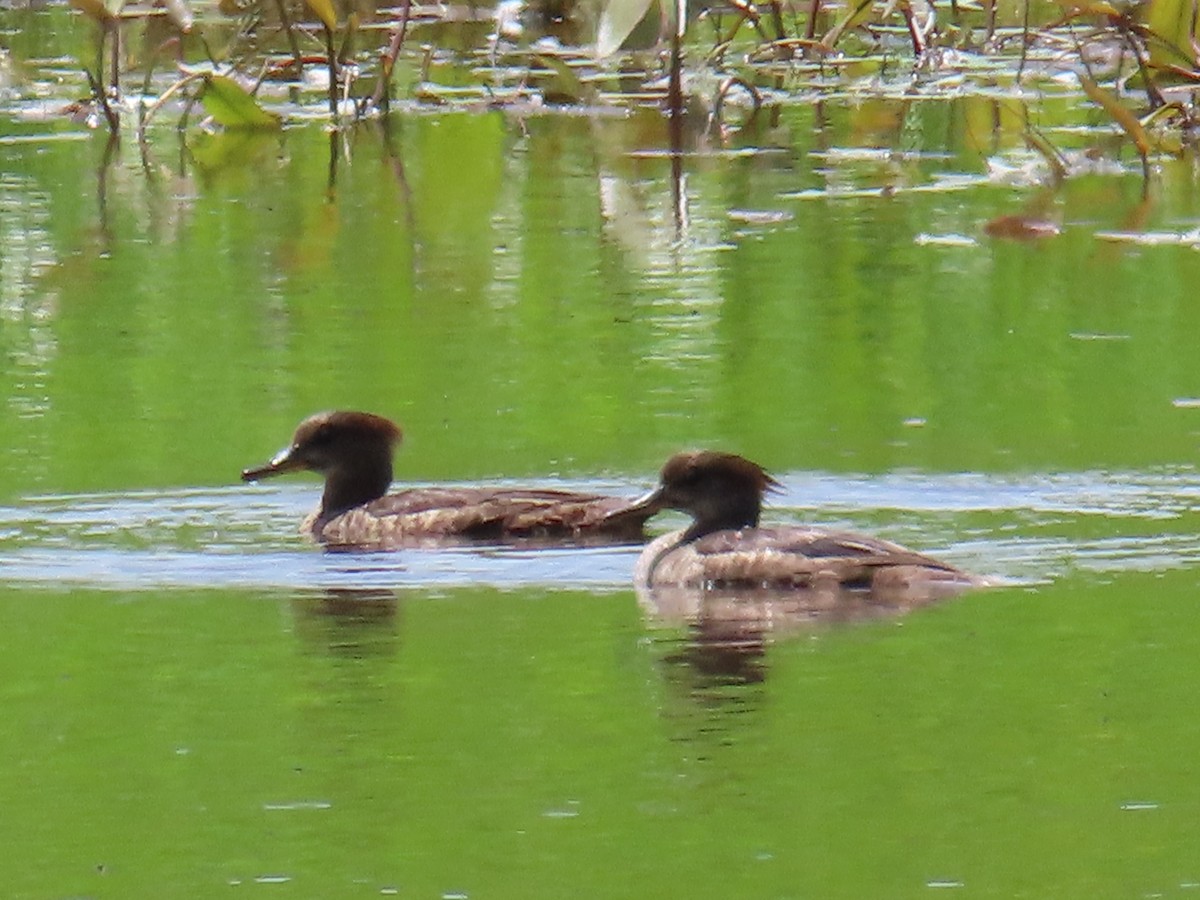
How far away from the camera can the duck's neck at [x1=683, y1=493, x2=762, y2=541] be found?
9203 millimetres

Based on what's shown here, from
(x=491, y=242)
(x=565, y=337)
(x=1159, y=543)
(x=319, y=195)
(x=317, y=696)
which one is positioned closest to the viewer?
(x=317, y=696)

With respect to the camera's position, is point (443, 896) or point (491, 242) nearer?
point (443, 896)

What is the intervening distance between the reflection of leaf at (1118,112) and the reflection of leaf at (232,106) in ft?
16.9

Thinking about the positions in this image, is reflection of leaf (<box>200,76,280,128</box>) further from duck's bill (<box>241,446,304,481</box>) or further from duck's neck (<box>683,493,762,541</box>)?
duck's neck (<box>683,493,762,541</box>)

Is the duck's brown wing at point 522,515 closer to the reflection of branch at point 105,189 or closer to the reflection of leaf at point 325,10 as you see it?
the reflection of branch at point 105,189

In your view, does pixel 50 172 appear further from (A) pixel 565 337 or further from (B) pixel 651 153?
(A) pixel 565 337

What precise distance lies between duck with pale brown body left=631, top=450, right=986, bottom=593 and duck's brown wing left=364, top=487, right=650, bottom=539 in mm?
144

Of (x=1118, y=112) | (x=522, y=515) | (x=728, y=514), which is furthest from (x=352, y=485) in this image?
(x=1118, y=112)

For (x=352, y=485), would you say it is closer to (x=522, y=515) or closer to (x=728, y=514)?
(x=522, y=515)

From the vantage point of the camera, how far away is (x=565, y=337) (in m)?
12.1

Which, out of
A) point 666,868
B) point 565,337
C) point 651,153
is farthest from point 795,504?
point 651,153

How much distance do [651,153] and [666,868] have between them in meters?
12.5

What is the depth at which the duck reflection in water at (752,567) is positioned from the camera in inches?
321

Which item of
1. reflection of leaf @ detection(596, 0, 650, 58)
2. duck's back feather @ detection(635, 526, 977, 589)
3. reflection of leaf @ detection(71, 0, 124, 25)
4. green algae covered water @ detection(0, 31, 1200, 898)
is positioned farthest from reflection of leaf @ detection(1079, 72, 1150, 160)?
duck's back feather @ detection(635, 526, 977, 589)
